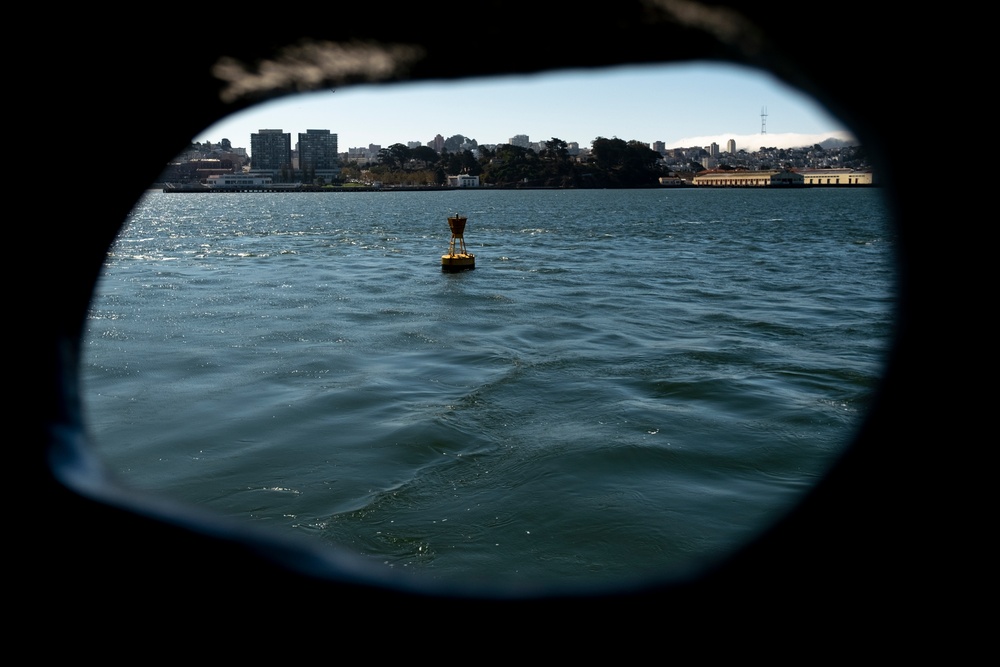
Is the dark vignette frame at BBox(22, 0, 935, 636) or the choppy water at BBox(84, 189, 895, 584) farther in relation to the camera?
the choppy water at BBox(84, 189, 895, 584)

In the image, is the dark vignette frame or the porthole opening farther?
the porthole opening

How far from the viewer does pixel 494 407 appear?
457 inches

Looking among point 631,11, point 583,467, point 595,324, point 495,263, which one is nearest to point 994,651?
point 631,11

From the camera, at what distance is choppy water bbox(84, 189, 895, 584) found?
308 inches

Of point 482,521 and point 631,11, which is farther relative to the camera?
Result: point 482,521

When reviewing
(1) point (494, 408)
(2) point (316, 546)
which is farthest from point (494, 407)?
(2) point (316, 546)

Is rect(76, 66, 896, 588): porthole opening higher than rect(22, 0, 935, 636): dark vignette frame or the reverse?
the reverse

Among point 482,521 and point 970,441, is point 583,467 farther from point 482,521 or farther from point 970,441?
point 970,441

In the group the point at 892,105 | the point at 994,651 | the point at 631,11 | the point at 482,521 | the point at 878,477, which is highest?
the point at 631,11

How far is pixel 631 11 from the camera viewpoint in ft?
4.17

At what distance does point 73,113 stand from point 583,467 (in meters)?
8.06

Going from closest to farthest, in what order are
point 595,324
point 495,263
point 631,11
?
point 631,11, point 595,324, point 495,263

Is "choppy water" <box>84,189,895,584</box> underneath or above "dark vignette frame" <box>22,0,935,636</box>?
underneath

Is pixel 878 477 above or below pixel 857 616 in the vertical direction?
above
